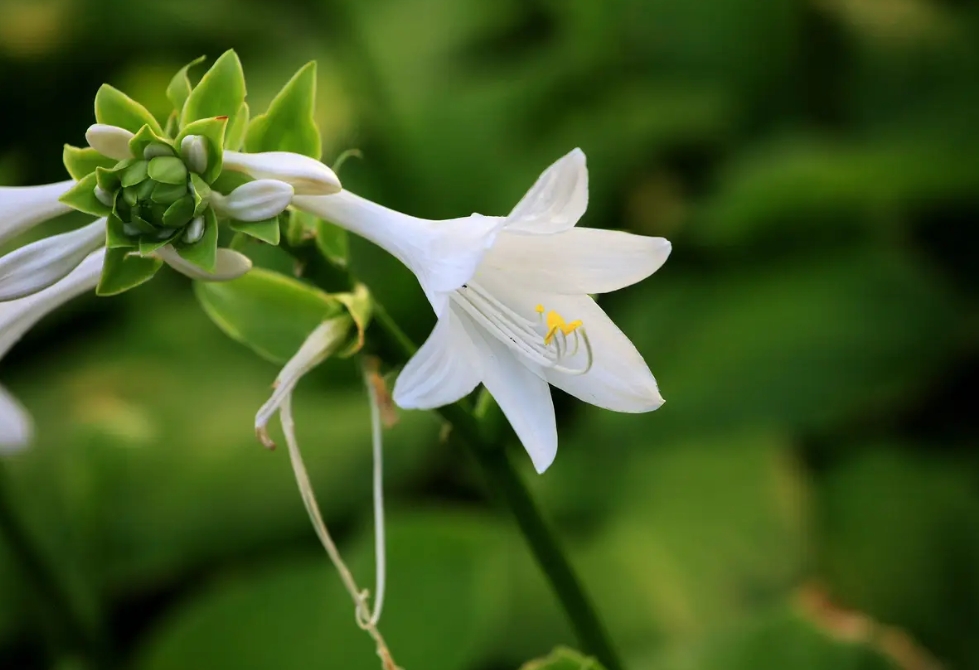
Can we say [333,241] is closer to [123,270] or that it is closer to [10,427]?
[123,270]

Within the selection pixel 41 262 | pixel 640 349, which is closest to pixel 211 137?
pixel 41 262

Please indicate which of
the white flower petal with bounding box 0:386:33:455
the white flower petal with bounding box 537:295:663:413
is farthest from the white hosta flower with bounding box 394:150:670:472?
the white flower petal with bounding box 0:386:33:455

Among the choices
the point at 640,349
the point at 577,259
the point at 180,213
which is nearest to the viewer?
the point at 180,213

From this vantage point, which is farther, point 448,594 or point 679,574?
point 679,574

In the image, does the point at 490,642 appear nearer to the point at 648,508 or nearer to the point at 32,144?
the point at 648,508

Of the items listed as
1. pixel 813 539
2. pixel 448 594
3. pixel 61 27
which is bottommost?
pixel 813 539

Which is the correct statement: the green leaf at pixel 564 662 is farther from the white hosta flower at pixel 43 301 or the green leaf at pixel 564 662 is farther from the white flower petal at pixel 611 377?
the white hosta flower at pixel 43 301

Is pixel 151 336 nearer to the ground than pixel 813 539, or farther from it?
farther from it

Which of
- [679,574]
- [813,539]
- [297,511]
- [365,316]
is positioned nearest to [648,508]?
[679,574]
